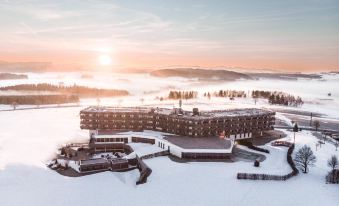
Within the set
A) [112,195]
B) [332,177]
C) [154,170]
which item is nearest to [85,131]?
[154,170]

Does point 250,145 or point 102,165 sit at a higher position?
point 250,145

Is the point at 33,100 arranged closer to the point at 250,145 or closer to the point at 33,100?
the point at 33,100

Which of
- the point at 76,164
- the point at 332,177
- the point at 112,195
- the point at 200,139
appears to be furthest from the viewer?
the point at 200,139

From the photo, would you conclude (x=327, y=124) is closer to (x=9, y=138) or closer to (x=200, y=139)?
(x=200, y=139)

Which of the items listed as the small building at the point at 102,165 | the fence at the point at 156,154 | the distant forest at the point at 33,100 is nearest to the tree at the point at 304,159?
the fence at the point at 156,154

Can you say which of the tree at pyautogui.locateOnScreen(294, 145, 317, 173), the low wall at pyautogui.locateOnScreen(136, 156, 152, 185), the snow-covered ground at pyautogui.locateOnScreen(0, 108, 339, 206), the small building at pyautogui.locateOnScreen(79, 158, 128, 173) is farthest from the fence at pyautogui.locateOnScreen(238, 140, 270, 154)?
the small building at pyautogui.locateOnScreen(79, 158, 128, 173)

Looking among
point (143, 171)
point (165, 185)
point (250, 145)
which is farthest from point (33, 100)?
point (165, 185)
